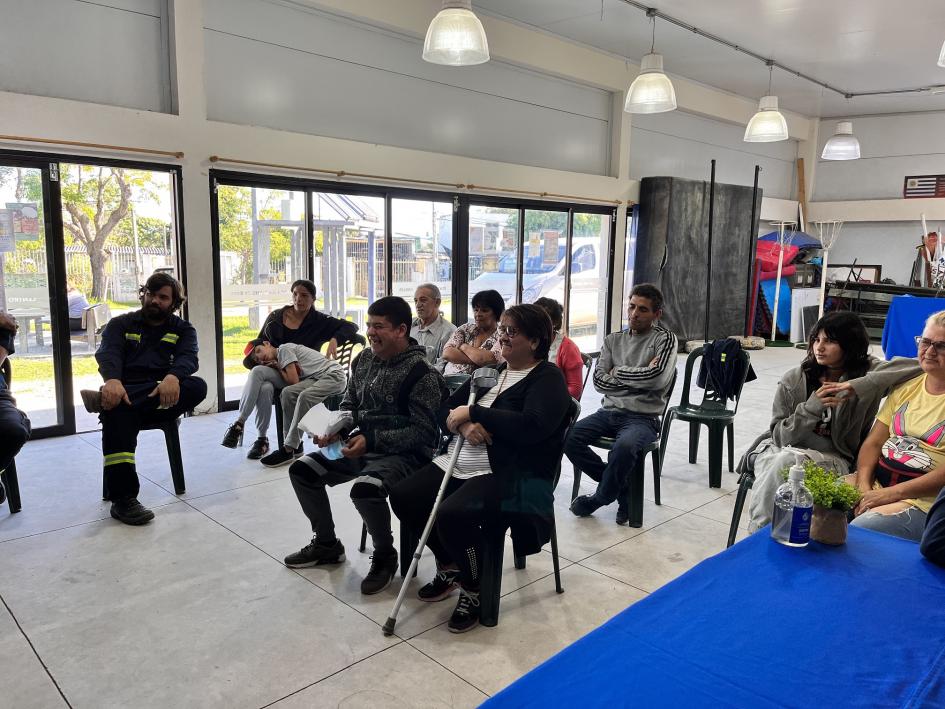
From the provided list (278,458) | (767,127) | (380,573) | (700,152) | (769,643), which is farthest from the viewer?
(700,152)

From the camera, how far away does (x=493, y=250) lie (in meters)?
8.13

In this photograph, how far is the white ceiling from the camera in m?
A: 7.02

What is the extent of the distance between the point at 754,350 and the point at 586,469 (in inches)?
299

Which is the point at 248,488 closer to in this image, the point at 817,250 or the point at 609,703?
the point at 609,703

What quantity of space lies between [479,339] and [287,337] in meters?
1.37

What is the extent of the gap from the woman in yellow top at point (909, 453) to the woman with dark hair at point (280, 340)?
332cm

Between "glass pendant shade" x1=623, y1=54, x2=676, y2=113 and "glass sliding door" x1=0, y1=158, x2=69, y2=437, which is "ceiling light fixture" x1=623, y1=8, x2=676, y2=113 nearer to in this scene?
"glass pendant shade" x1=623, y1=54, x2=676, y2=113

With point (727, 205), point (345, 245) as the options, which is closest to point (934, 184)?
point (727, 205)

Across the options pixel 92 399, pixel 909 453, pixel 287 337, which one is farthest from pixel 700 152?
pixel 92 399

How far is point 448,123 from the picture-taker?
7352 mm

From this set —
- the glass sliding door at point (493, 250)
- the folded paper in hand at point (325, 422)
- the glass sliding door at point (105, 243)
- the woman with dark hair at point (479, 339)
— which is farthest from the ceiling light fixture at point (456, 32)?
the glass sliding door at point (493, 250)

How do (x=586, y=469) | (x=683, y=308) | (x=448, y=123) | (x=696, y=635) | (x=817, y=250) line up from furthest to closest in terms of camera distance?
(x=817, y=250) → (x=683, y=308) → (x=448, y=123) → (x=586, y=469) → (x=696, y=635)

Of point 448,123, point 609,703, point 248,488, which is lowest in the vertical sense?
point 248,488

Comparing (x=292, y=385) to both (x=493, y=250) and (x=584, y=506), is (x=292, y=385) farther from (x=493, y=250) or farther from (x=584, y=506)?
(x=493, y=250)
